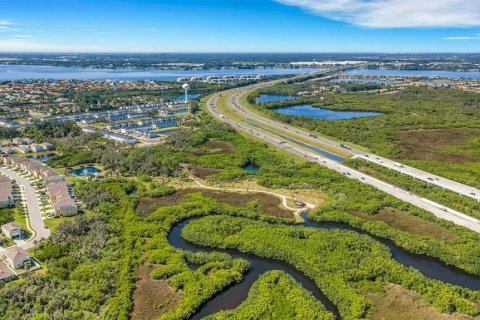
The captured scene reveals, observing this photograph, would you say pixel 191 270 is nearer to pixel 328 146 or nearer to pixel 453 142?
pixel 328 146

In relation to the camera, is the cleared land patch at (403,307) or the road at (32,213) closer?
the cleared land patch at (403,307)

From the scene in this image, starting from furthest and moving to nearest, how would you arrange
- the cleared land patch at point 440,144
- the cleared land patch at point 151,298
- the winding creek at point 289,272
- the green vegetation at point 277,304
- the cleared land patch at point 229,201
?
the cleared land patch at point 440,144
the cleared land patch at point 229,201
the winding creek at point 289,272
the cleared land patch at point 151,298
the green vegetation at point 277,304

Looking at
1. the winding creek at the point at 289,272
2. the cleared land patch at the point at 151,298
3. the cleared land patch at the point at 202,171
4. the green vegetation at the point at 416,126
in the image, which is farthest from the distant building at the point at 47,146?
the green vegetation at the point at 416,126

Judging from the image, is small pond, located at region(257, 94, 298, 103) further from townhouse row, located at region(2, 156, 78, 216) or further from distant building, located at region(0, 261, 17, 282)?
distant building, located at region(0, 261, 17, 282)

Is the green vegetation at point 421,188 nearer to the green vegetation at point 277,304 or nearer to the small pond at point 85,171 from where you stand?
the green vegetation at point 277,304

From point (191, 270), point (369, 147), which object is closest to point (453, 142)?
point (369, 147)
